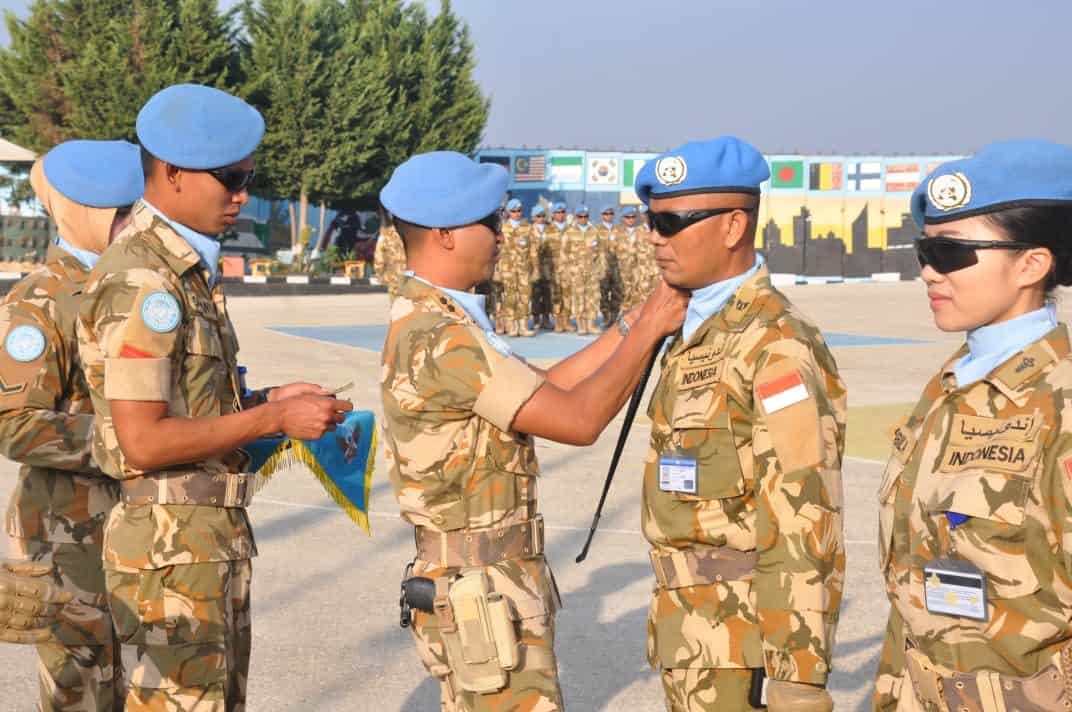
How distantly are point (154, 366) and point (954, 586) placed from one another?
6.20 feet

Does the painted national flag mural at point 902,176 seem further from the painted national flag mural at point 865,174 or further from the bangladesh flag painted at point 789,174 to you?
the bangladesh flag painted at point 789,174

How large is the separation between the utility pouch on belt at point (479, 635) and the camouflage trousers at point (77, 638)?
4.60ft

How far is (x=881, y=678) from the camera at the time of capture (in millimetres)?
2666

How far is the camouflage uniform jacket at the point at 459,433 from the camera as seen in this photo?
3.10 m

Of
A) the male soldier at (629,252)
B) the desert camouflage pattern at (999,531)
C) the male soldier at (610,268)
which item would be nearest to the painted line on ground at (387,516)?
the desert camouflage pattern at (999,531)

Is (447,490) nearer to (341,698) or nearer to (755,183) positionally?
(755,183)

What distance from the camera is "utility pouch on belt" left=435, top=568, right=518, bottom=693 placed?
306 cm

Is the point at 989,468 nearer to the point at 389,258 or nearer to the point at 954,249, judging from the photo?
the point at 954,249

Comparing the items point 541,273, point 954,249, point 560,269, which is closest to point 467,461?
point 954,249

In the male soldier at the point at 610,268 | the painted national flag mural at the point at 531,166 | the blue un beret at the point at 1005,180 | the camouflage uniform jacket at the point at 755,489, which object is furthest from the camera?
the painted national flag mural at the point at 531,166

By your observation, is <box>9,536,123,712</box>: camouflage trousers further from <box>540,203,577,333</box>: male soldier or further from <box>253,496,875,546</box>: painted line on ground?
<box>540,203,577,333</box>: male soldier

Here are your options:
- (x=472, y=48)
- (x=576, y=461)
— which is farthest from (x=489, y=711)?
(x=472, y=48)

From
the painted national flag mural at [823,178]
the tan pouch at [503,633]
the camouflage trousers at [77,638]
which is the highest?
the painted national flag mural at [823,178]

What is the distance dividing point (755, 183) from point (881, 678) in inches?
46.1
